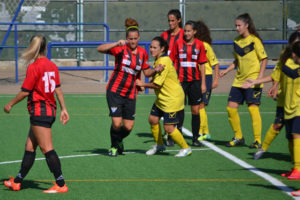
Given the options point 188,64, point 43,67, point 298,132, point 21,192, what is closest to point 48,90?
point 43,67

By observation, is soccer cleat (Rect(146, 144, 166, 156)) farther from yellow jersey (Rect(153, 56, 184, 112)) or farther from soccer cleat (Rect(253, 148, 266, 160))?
soccer cleat (Rect(253, 148, 266, 160))

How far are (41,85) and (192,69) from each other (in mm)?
3712

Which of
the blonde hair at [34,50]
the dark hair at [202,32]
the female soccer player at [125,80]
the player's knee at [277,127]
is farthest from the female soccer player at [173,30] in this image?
the blonde hair at [34,50]

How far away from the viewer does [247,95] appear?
9320 mm

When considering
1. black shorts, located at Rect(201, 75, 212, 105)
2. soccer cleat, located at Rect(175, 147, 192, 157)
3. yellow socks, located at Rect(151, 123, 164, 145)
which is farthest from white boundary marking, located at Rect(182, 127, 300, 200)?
black shorts, located at Rect(201, 75, 212, 105)

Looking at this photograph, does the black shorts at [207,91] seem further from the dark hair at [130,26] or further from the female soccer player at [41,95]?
the female soccer player at [41,95]

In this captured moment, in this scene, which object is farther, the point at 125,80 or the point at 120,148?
the point at 120,148

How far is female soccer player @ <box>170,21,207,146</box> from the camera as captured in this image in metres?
9.45

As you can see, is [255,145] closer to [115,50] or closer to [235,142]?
[235,142]

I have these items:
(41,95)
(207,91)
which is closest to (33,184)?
(41,95)

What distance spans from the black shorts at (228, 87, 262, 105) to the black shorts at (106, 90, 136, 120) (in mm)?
1794

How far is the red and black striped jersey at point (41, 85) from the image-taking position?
6.22 m

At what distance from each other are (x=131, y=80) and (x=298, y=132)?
259cm

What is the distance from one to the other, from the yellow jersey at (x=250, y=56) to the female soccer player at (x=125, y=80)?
1712 mm
